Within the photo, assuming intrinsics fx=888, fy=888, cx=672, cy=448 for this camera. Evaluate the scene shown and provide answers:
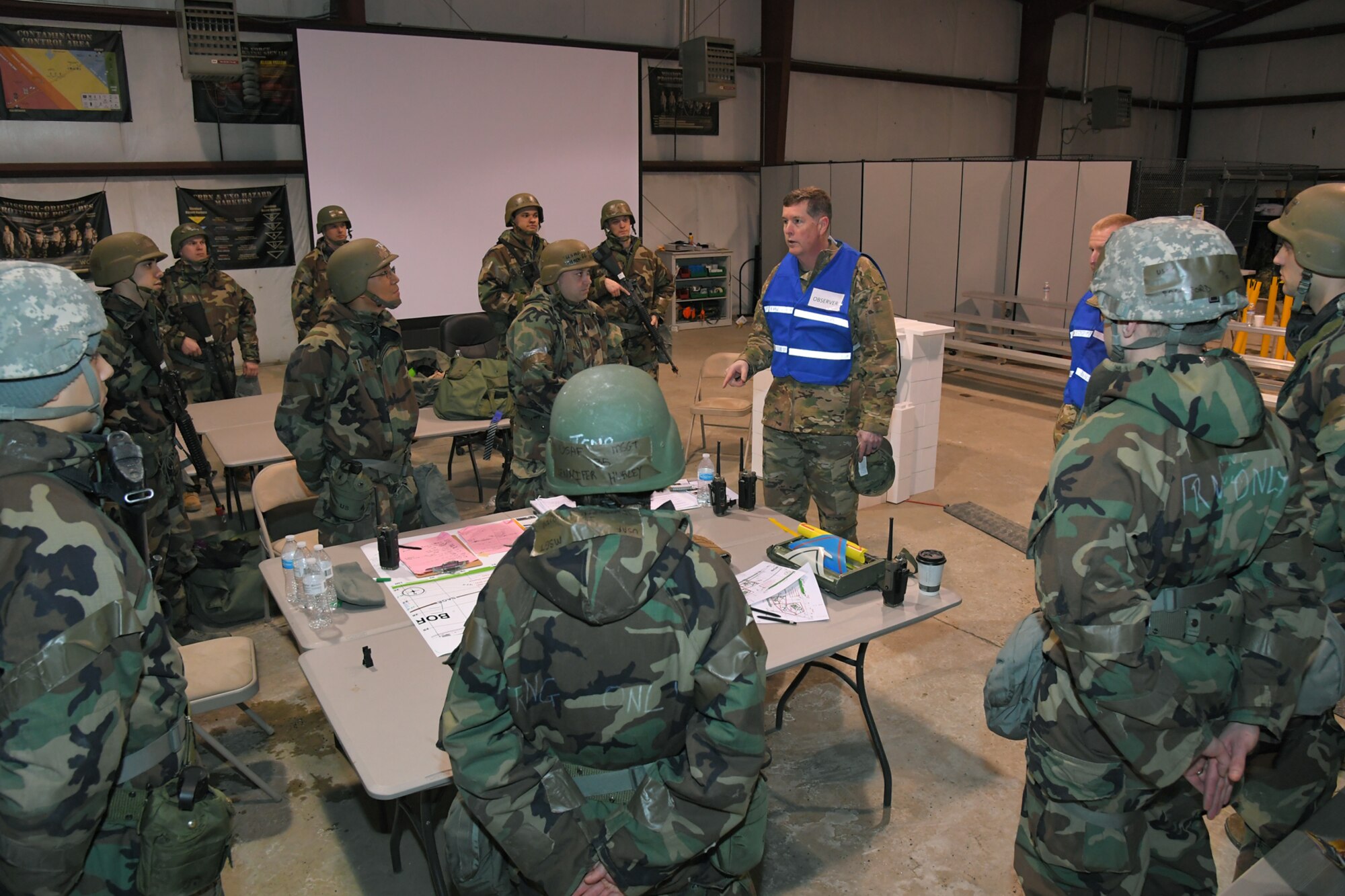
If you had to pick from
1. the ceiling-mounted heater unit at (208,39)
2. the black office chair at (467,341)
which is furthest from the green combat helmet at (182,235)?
the ceiling-mounted heater unit at (208,39)

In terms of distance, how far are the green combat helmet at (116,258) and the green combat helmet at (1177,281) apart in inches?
169

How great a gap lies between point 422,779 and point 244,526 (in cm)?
379

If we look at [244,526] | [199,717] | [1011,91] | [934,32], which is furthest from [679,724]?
[1011,91]

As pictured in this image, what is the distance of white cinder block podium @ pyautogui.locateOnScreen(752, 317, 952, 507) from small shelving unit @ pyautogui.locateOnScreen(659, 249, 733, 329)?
6.59 m

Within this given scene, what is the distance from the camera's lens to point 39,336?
1.48 meters

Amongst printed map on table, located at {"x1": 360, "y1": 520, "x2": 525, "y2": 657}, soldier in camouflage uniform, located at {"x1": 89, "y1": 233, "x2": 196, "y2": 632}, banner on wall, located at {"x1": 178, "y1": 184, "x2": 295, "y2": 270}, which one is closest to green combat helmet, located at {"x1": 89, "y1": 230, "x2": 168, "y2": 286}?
soldier in camouflage uniform, located at {"x1": 89, "y1": 233, "x2": 196, "y2": 632}

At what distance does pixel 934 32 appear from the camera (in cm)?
1460

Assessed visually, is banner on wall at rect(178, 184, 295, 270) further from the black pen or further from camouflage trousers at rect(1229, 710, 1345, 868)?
camouflage trousers at rect(1229, 710, 1345, 868)

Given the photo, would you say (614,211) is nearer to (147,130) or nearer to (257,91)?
(257,91)

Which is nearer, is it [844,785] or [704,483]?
[844,785]

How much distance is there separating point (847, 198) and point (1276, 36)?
11.0 meters

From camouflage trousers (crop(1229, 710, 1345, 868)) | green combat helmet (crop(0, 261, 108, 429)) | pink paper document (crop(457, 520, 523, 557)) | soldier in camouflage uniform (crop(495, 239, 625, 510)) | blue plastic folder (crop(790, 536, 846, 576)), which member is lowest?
camouflage trousers (crop(1229, 710, 1345, 868))

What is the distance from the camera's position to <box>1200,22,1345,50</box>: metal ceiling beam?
15.8 metres

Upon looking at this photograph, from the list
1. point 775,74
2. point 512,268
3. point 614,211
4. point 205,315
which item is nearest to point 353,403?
point 205,315
